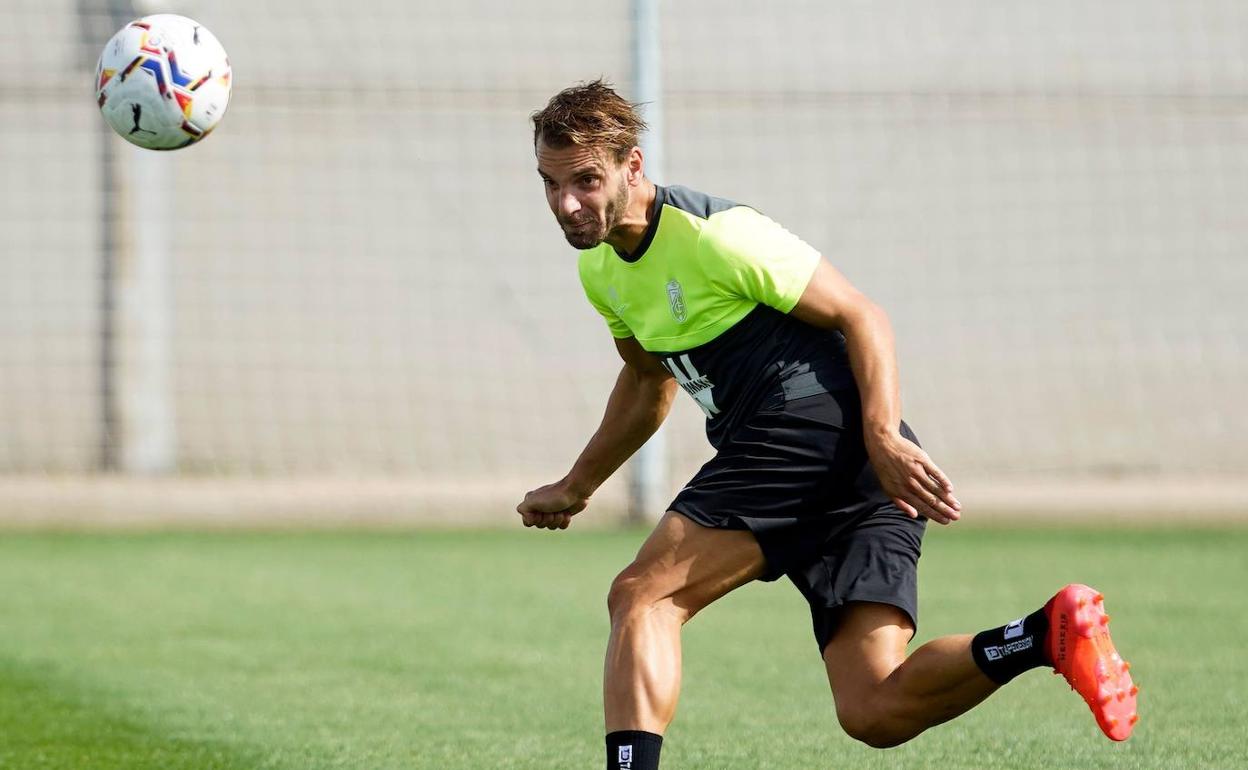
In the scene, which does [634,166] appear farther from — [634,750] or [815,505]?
[634,750]

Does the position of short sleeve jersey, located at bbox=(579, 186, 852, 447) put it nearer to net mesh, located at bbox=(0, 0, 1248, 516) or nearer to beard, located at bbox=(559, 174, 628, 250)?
beard, located at bbox=(559, 174, 628, 250)

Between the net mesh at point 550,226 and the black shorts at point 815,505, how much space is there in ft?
28.3

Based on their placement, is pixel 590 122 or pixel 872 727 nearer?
pixel 590 122

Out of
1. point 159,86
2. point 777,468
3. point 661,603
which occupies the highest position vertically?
point 159,86

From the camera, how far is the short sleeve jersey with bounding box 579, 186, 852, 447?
13.4 ft

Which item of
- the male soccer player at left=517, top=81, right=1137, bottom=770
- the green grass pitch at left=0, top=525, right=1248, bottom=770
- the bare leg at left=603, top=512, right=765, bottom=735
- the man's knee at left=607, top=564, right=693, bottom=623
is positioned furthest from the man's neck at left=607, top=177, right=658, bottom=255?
the green grass pitch at left=0, top=525, right=1248, bottom=770

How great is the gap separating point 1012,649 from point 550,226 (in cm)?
994

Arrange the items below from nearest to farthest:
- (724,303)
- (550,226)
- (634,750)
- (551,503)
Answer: (634,750), (724,303), (551,503), (550,226)

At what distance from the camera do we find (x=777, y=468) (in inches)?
161

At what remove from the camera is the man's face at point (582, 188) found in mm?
3996

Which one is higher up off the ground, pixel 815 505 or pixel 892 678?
pixel 815 505

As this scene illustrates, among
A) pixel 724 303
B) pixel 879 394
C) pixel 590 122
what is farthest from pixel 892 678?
pixel 590 122

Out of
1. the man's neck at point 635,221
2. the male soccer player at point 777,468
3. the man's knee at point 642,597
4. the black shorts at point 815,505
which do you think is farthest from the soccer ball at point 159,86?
the man's knee at point 642,597

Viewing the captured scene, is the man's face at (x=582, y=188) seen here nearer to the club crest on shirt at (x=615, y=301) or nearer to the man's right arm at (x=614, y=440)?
the club crest on shirt at (x=615, y=301)
